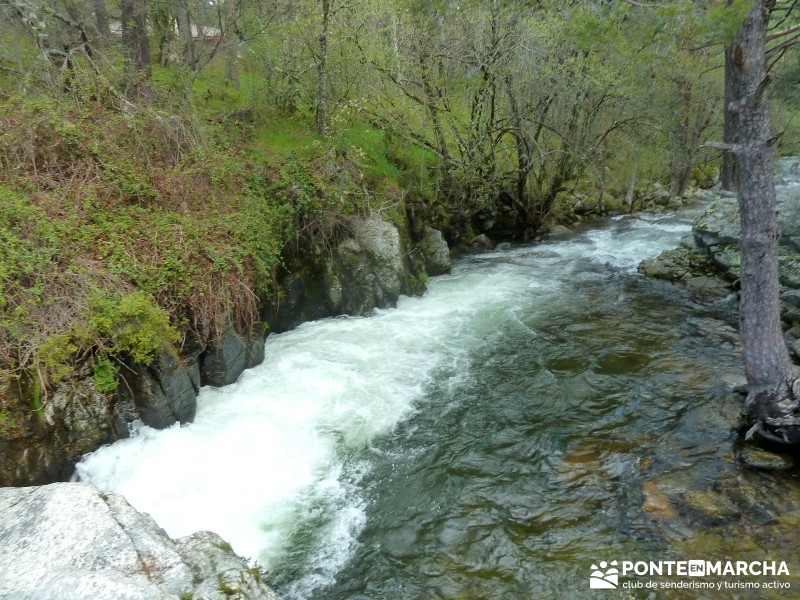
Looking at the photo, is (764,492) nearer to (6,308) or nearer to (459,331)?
(459,331)

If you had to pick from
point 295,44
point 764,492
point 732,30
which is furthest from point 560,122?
point 764,492

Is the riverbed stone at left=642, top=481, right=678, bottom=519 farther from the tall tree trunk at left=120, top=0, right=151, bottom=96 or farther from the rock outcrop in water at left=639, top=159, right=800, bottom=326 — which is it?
the tall tree trunk at left=120, top=0, right=151, bottom=96

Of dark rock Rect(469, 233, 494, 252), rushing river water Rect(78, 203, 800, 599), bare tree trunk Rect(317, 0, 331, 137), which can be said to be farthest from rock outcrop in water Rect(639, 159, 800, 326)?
bare tree trunk Rect(317, 0, 331, 137)

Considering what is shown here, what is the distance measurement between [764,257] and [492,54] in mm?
10069

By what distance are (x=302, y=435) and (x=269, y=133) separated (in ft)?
31.3

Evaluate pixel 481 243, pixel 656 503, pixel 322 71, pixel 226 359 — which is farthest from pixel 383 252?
pixel 656 503

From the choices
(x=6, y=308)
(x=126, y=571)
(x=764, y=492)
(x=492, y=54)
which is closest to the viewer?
(x=126, y=571)

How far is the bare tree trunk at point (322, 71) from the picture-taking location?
13156 millimetres

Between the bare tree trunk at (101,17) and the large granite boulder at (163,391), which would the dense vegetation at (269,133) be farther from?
the large granite boulder at (163,391)

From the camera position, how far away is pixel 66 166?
9.05 m

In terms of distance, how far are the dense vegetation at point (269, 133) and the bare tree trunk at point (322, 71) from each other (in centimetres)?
6

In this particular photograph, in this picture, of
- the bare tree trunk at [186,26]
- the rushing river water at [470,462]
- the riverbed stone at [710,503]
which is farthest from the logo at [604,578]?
the bare tree trunk at [186,26]

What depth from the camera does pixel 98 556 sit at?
4.03 metres

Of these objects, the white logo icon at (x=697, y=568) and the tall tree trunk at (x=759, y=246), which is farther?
the tall tree trunk at (x=759, y=246)
